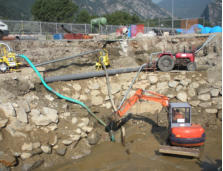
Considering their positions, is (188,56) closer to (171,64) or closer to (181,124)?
(171,64)

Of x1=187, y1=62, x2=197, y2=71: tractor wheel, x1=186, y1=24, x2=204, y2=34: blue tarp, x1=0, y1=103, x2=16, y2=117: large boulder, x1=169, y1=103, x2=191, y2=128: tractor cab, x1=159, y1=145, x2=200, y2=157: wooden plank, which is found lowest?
x1=159, y1=145, x2=200, y2=157: wooden plank

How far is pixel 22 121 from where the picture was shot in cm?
918

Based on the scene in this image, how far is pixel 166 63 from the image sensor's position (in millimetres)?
13859

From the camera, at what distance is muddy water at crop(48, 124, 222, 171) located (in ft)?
27.7

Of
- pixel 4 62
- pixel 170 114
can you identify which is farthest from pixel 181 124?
pixel 4 62

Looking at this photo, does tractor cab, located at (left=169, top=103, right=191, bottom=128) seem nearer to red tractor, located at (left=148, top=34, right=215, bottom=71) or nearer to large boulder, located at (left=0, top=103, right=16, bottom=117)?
red tractor, located at (left=148, top=34, right=215, bottom=71)

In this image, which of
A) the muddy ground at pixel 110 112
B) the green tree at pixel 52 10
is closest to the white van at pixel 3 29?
the muddy ground at pixel 110 112

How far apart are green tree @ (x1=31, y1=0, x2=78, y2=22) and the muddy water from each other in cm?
4880

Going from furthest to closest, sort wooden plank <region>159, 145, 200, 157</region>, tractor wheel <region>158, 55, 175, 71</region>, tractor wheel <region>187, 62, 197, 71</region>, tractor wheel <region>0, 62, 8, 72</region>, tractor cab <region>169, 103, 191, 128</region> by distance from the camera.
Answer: tractor wheel <region>187, 62, 197, 71</region>, tractor wheel <region>158, 55, 175, 71</region>, tractor wheel <region>0, 62, 8, 72</region>, tractor cab <region>169, 103, 191, 128</region>, wooden plank <region>159, 145, 200, 157</region>

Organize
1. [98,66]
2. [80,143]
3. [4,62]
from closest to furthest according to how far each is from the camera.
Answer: [80,143]
[4,62]
[98,66]

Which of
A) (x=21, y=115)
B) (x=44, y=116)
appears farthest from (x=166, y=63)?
(x=21, y=115)

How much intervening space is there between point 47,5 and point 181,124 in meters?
51.1

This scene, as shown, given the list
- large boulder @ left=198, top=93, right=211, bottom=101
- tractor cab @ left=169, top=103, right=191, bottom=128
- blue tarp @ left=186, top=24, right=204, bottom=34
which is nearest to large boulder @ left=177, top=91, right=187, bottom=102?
large boulder @ left=198, top=93, right=211, bottom=101

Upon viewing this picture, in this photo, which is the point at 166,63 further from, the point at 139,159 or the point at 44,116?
the point at 44,116
